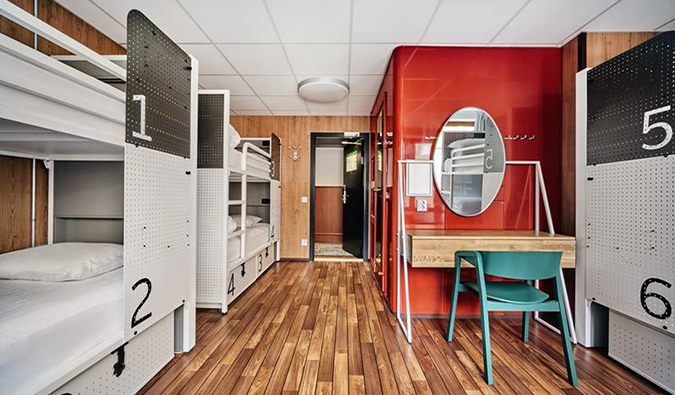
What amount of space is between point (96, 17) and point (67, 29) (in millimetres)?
218

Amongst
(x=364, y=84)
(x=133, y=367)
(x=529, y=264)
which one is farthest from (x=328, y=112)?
(x=133, y=367)

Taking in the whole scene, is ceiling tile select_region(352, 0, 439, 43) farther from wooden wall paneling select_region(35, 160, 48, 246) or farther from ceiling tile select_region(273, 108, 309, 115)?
wooden wall paneling select_region(35, 160, 48, 246)

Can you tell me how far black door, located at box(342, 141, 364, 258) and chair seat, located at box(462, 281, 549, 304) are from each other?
270 centimetres

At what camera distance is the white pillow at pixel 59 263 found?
1.36m

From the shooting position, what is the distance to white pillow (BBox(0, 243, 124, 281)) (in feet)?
4.47

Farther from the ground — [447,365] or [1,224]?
[1,224]

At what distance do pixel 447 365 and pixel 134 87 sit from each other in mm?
2331

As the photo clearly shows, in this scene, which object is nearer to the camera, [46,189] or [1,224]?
[1,224]

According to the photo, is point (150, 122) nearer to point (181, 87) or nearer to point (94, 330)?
point (181, 87)

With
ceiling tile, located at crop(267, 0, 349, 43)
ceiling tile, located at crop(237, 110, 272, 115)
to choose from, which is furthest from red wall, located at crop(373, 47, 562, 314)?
ceiling tile, located at crop(237, 110, 272, 115)

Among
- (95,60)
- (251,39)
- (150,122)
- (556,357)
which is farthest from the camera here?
(251,39)

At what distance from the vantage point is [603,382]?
5.02ft

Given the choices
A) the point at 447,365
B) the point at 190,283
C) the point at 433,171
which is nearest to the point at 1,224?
the point at 190,283

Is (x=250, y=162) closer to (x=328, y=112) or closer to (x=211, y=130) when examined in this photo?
(x=211, y=130)
